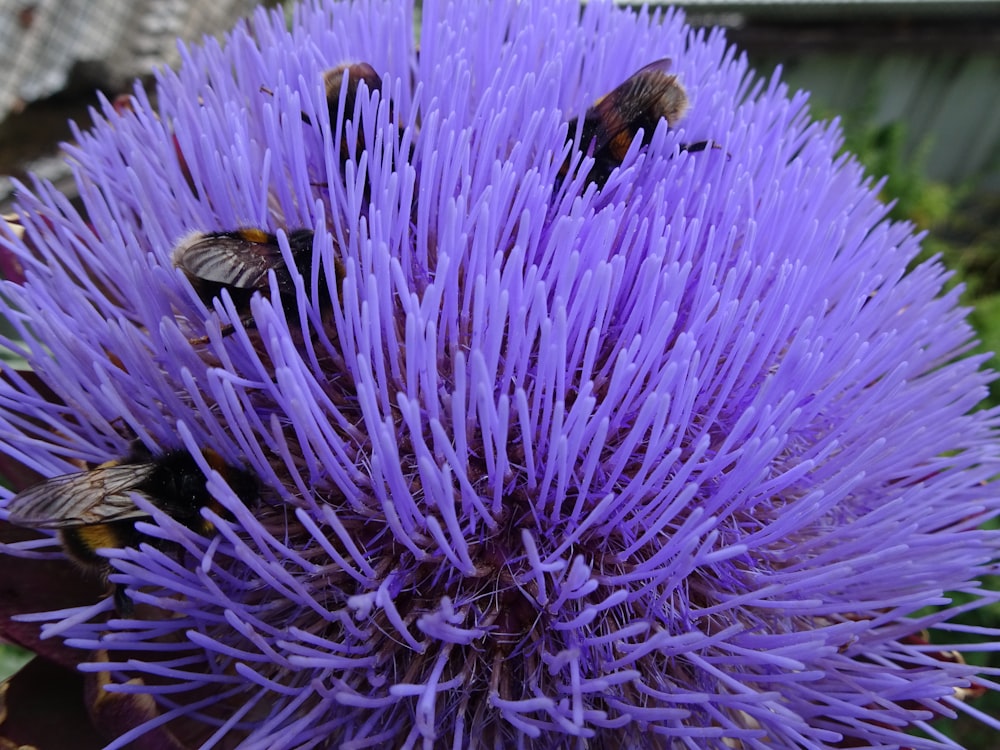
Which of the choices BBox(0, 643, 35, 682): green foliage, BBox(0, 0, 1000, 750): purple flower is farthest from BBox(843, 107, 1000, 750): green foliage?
BBox(0, 643, 35, 682): green foliage

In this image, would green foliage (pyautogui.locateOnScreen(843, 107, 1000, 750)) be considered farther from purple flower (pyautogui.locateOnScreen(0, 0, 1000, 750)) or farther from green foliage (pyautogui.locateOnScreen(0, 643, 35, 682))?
green foliage (pyautogui.locateOnScreen(0, 643, 35, 682))

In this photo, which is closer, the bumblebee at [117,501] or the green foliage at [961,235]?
the bumblebee at [117,501]

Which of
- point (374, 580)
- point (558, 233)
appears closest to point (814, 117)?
point (558, 233)

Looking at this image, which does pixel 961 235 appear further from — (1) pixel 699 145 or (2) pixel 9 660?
(2) pixel 9 660

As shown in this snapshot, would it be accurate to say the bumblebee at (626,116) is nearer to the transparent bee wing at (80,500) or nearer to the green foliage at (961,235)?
the transparent bee wing at (80,500)

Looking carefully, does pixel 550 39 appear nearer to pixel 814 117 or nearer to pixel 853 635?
pixel 853 635

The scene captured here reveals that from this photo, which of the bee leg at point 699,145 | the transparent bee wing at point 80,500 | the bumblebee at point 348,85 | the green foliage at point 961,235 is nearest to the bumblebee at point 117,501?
the transparent bee wing at point 80,500
